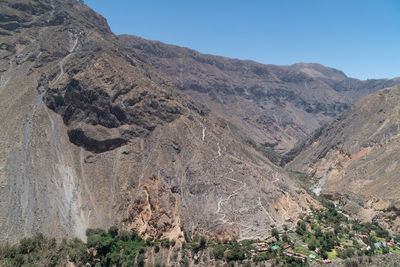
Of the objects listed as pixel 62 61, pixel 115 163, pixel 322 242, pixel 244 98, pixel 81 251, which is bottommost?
pixel 81 251

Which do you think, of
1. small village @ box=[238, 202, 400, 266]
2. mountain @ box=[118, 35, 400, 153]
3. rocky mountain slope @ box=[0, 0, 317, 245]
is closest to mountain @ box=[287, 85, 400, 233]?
small village @ box=[238, 202, 400, 266]

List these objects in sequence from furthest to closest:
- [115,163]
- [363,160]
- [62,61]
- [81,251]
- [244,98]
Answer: [244,98] → [62,61] → [363,160] → [115,163] → [81,251]

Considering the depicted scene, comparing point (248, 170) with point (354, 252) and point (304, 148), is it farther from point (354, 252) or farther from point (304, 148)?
point (304, 148)

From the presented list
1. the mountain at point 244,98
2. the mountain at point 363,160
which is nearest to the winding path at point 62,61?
the mountain at point 363,160

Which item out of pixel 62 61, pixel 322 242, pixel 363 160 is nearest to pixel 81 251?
pixel 322 242

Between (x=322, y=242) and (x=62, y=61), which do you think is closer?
(x=322, y=242)

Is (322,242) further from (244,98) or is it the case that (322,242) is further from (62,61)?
(244,98)

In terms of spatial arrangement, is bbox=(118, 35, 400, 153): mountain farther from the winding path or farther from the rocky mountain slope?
the rocky mountain slope
